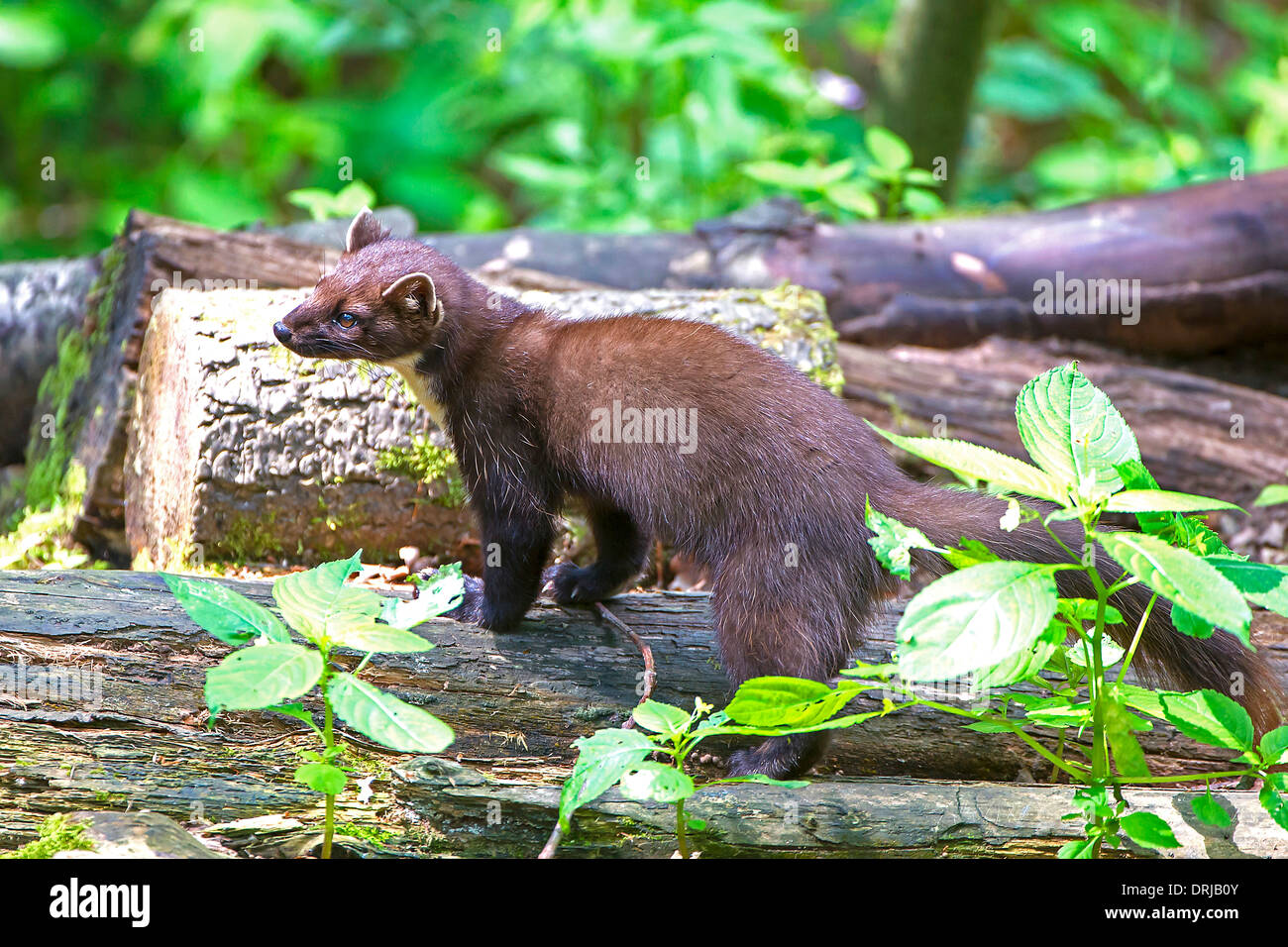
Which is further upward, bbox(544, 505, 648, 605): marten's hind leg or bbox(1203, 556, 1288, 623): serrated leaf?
bbox(1203, 556, 1288, 623): serrated leaf

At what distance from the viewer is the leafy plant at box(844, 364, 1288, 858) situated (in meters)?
2.11

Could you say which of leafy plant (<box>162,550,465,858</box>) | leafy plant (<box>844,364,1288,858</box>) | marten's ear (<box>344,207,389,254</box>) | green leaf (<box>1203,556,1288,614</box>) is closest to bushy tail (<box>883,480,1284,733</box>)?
leafy plant (<box>844,364,1288,858</box>)

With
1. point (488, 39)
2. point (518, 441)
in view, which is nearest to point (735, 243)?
point (518, 441)

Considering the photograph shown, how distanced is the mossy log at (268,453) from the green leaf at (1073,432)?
2.14m

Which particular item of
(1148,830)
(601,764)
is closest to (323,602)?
(601,764)

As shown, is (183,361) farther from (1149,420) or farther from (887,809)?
(1149,420)

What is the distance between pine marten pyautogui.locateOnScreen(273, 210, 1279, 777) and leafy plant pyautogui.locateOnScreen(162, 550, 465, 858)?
852mm

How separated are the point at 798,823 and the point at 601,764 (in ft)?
1.95

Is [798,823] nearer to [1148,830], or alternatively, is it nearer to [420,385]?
[1148,830]

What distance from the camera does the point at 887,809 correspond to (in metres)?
2.66

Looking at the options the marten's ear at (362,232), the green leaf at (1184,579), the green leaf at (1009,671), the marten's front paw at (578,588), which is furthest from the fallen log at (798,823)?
the marten's ear at (362,232)

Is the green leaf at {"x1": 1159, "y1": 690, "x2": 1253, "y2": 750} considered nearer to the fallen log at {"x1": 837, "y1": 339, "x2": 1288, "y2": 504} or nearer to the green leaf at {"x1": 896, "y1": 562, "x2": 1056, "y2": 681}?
the green leaf at {"x1": 896, "y1": 562, "x2": 1056, "y2": 681}

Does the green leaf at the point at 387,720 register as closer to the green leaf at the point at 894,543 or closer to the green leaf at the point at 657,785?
the green leaf at the point at 657,785
